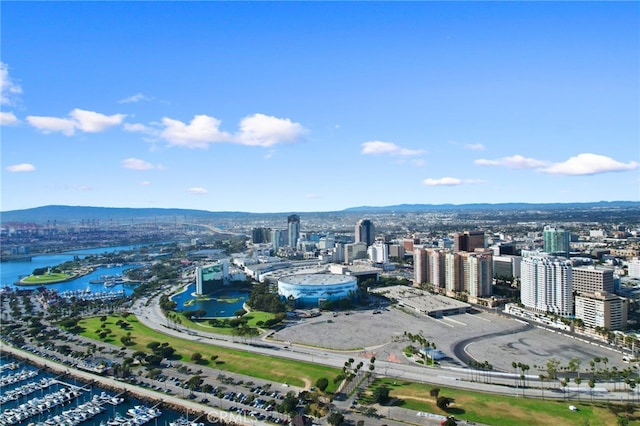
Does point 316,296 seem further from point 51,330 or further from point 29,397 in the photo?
point 29,397

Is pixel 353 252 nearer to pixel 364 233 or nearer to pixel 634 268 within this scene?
pixel 364 233

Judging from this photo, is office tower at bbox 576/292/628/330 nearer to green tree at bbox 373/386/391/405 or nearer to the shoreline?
green tree at bbox 373/386/391/405

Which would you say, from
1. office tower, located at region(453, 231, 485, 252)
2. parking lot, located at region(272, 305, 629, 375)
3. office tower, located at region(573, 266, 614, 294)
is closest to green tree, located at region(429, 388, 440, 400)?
parking lot, located at region(272, 305, 629, 375)

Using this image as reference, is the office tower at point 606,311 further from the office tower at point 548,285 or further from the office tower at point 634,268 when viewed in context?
the office tower at point 634,268

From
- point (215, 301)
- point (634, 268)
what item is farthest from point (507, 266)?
point (215, 301)

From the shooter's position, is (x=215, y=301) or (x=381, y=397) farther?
(x=215, y=301)
